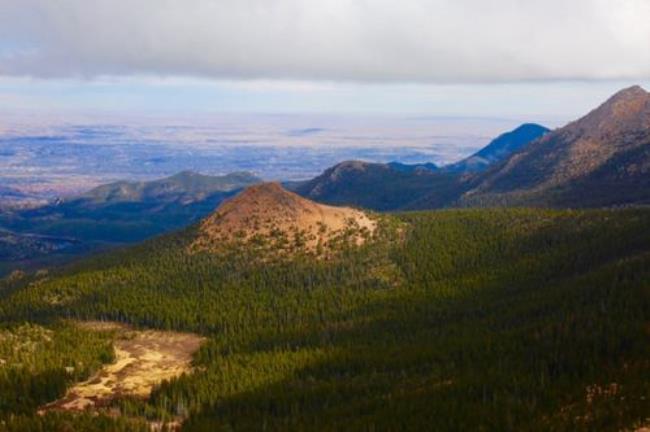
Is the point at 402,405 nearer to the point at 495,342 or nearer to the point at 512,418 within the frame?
the point at 512,418

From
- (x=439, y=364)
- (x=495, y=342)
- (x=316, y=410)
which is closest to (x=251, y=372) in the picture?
(x=316, y=410)

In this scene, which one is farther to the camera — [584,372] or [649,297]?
[649,297]

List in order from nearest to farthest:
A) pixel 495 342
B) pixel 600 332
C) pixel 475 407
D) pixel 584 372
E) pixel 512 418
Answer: pixel 512 418, pixel 475 407, pixel 584 372, pixel 600 332, pixel 495 342

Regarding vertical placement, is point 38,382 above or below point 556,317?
below

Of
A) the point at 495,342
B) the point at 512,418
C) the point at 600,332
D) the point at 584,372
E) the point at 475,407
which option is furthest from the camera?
the point at 495,342

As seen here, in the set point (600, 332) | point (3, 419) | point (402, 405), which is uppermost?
point (600, 332)

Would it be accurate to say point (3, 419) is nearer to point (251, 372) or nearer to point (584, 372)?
point (251, 372)

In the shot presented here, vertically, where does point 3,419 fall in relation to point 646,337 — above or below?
below

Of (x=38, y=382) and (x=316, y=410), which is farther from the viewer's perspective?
(x=38, y=382)

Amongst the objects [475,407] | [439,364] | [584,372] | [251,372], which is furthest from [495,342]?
[251,372]
